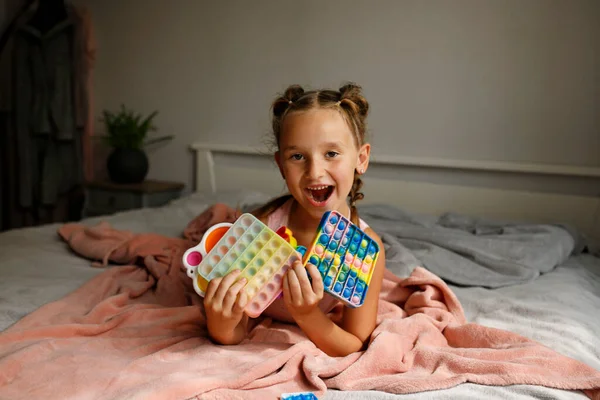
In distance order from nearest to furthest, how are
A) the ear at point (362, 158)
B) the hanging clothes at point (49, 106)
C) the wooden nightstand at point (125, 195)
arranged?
the ear at point (362, 158) → the wooden nightstand at point (125, 195) → the hanging clothes at point (49, 106)

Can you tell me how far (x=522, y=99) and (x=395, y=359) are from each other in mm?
1476

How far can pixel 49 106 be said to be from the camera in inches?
107

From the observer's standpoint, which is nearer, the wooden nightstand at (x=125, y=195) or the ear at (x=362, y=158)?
the ear at (x=362, y=158)

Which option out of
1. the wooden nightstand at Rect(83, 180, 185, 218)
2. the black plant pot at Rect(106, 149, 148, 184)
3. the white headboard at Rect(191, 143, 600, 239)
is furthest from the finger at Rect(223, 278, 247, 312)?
the black plant pot at Rect(106, 149, 148, 184)

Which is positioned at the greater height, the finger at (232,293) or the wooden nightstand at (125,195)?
the finger at (232,293)

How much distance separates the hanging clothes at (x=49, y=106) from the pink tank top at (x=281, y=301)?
2.06 m

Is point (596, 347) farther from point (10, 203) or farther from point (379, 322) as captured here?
point (10, 203)

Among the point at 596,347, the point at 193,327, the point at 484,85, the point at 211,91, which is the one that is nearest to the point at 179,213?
the point at 211,91

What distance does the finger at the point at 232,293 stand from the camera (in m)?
0.74

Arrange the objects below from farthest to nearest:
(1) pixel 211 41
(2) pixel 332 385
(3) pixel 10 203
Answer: (3) pixel 10 203
(1) pixel 211 41
(2) pixel 332 385

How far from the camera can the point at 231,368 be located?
79 cm

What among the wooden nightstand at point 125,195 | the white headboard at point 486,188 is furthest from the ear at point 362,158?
the wooden nightstand at point 125,195

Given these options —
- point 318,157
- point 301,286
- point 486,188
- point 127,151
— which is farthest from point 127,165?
point 301,286

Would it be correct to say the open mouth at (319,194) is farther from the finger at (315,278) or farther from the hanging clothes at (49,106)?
the hanging clothes at (49,106)
